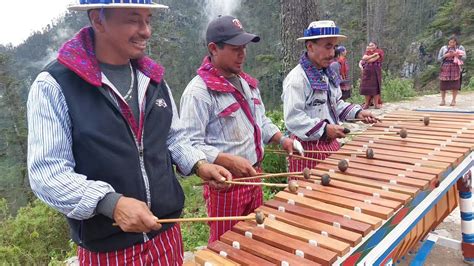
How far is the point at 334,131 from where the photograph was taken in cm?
329

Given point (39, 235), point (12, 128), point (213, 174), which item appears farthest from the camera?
point (12, 128)

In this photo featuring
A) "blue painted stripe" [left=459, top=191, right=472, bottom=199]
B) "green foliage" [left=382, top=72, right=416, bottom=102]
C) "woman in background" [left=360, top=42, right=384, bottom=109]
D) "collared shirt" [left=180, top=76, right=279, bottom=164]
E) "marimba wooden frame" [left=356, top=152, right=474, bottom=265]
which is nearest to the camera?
"marimba wooden frame" [left=356, top=152, right=474, bottom=265]

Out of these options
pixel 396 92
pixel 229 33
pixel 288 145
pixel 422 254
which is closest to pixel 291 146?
pixel 288 145

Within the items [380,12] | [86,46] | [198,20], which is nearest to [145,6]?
[86,46]

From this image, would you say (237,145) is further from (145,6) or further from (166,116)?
(145,6)

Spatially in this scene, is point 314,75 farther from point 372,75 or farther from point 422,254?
point 372,75

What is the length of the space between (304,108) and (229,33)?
104 cm

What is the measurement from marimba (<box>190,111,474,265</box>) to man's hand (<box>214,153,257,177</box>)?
31cm

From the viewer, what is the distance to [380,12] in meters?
13.0

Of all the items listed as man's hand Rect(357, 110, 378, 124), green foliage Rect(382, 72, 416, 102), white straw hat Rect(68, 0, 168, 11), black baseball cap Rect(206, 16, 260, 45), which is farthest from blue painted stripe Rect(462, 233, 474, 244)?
green foliage Rect(382, 72, 416, 102)

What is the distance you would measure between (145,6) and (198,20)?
58.8 metres

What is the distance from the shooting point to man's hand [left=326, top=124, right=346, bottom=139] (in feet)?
10.8

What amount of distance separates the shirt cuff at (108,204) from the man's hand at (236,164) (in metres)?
1.04

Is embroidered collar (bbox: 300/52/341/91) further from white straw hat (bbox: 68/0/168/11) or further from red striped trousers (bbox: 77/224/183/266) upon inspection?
white straw hat (bbox: 68/0/168/11)
